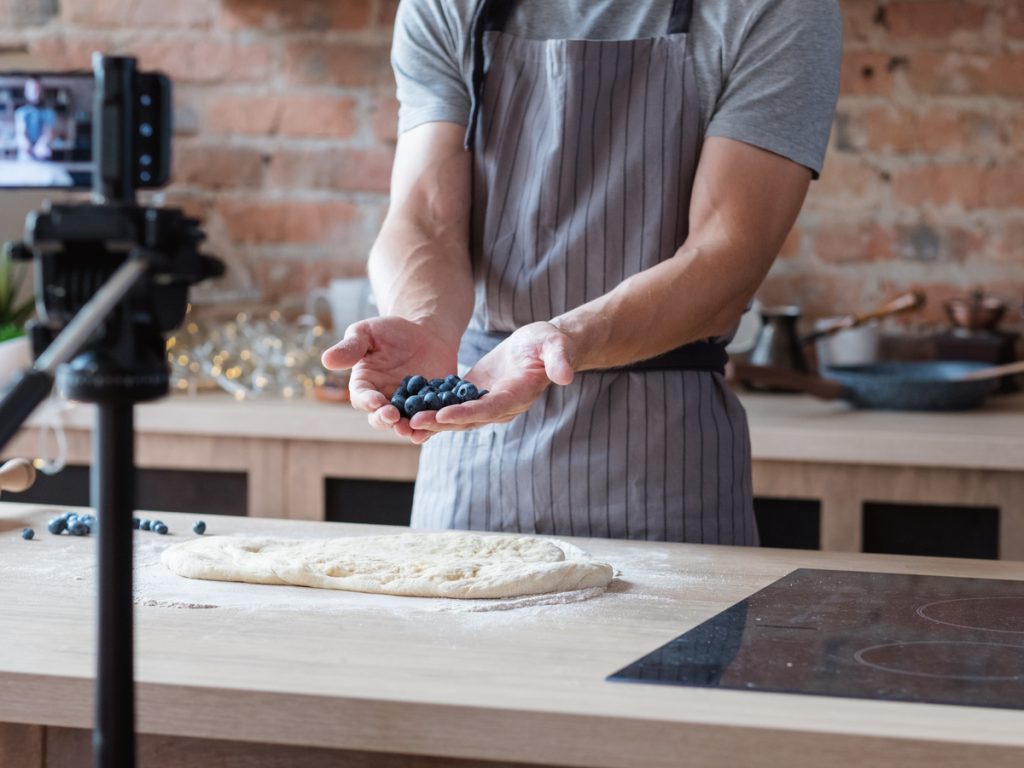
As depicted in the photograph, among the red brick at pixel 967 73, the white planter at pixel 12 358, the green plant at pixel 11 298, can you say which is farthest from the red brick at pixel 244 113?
the red brick at pixel 967 73

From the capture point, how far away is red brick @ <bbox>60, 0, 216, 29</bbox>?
2.95 m

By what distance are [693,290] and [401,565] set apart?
1.62 feet

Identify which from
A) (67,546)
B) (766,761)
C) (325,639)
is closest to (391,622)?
(325,639)

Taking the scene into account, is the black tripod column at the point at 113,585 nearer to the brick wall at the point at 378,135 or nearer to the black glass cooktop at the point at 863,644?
the black glass cooktop at the point at 863,644

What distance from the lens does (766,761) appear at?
836 mm

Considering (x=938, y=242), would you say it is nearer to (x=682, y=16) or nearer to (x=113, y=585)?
(x=682, y=16)

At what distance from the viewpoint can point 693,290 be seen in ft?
4.95

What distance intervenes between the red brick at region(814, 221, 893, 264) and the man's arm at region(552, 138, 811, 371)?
44.9 inches

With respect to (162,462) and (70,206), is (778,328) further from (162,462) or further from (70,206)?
(70,206)

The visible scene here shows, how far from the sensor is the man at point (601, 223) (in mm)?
1563

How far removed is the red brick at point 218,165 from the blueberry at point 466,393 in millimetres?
1768

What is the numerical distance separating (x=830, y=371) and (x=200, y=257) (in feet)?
6.22

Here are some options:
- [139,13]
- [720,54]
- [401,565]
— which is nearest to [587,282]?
[720,54]

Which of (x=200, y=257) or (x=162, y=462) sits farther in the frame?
(x=162, y=462)
